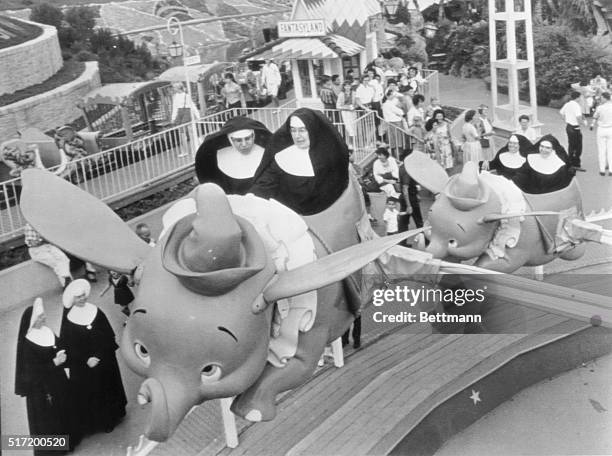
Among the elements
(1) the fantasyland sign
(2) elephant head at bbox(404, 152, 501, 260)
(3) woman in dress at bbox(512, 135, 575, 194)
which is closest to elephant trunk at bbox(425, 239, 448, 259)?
(2) elephant head at bbox(404, 152, 501, 260)

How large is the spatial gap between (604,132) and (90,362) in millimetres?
4758

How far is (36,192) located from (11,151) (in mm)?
1941

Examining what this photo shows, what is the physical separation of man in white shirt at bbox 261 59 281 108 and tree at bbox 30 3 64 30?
1852mm

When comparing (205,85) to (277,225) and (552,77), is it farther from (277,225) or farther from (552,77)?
(552,77)

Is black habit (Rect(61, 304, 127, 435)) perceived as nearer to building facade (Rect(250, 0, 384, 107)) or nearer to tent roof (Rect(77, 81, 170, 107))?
tent roof (Rect(77, 81, 170, 107))

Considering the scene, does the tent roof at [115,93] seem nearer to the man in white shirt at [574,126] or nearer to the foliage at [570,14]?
the foliage at [570,14]

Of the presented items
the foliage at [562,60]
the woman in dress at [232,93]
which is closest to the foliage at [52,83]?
the woman in dress at [232,93]

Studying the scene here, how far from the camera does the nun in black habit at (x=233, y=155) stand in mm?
3260

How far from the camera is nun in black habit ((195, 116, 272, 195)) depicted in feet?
10.7

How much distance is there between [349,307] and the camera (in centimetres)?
312

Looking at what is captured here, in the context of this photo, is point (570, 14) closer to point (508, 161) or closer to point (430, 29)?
point (430, 29)

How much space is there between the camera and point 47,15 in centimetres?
432

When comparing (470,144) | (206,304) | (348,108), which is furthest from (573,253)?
(206,304)

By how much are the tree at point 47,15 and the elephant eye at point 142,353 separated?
2.50m
